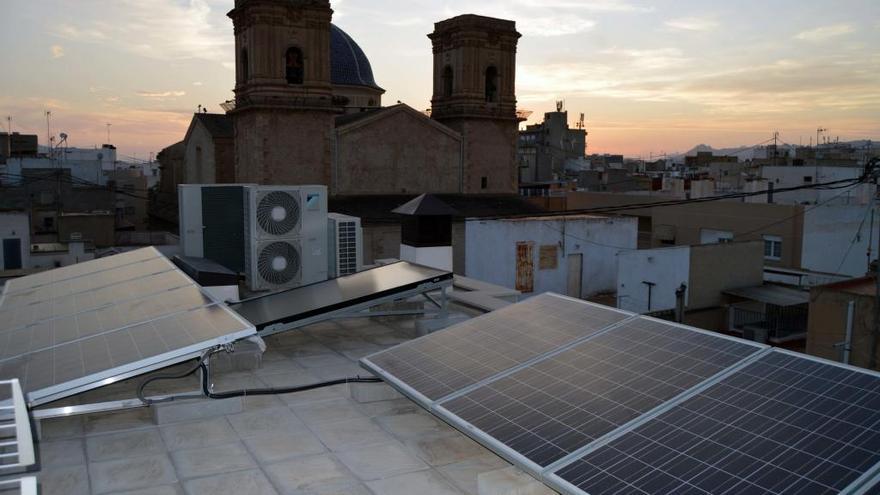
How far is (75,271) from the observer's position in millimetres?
12312

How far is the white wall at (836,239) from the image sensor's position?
36.0m

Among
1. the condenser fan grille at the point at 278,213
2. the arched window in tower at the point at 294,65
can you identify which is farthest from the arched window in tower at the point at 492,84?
the condenser fan grille at the point at 278,213

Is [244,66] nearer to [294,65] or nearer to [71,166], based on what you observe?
[294,65]

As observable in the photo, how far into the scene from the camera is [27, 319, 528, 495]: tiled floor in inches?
227

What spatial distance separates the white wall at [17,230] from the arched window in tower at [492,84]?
26.1m

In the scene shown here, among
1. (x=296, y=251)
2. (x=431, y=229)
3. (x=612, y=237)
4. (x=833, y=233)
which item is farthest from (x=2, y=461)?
(x=833, y=233)

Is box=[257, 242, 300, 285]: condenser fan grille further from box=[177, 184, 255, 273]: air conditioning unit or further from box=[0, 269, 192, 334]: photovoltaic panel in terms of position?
box=[0, 269, 192, 334]: photovoltaic panel

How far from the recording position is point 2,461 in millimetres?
4062

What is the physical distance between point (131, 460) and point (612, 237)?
102ft

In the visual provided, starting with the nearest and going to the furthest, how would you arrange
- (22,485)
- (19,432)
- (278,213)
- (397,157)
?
(22,485), (19,432), (278,213), (397,157)

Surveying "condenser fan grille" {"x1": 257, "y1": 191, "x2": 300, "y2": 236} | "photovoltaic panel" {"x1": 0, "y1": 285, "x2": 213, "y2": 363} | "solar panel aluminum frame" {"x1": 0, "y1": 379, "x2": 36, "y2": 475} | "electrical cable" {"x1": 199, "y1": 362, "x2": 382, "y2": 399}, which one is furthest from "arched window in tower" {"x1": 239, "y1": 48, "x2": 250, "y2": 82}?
"solar panel aluminum frame" {"x1": 0, "y1": 379, "x2": 36, "y2": 475}

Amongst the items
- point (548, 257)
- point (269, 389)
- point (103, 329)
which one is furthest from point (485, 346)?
point (548, 257)

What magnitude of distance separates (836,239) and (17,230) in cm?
3829

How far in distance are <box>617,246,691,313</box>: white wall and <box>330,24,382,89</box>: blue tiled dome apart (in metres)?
26.6
